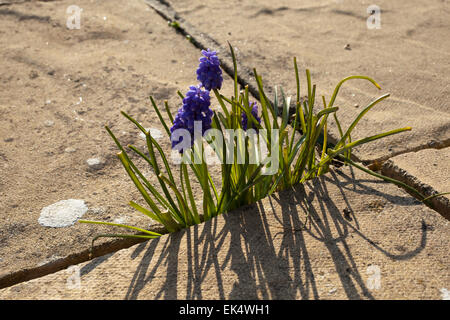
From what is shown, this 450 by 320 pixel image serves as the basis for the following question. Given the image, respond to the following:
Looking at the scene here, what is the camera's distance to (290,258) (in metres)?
1.57

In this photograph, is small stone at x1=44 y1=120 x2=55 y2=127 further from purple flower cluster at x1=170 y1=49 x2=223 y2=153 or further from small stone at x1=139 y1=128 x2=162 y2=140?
purple flower cluster at x1=170 y1=49 x2=223 y2=153

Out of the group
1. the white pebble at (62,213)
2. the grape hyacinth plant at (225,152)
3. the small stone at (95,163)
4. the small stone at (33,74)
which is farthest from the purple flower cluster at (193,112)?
the small stone at (33,74)

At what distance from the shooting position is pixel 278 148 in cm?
169

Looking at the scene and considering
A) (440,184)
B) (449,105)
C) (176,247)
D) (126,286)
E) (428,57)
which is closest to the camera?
(126,286)

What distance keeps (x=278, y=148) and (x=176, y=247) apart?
49 centimetres

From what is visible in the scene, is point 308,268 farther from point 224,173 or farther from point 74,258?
point 74,258

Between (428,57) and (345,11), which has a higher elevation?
(345,11)

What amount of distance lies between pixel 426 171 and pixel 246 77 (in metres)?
1.14

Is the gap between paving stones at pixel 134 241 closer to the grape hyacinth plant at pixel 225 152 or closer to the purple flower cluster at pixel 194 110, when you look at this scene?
the grape hyacinth plant at pixel 225 152

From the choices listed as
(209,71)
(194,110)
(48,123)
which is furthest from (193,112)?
(48,123)

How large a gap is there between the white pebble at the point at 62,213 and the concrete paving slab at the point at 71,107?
0.02 metres

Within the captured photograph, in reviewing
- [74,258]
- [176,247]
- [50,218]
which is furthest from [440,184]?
[50,218]

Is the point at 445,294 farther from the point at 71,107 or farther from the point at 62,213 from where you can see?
the point at 71,107

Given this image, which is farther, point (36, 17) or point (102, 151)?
point (36, 17)
